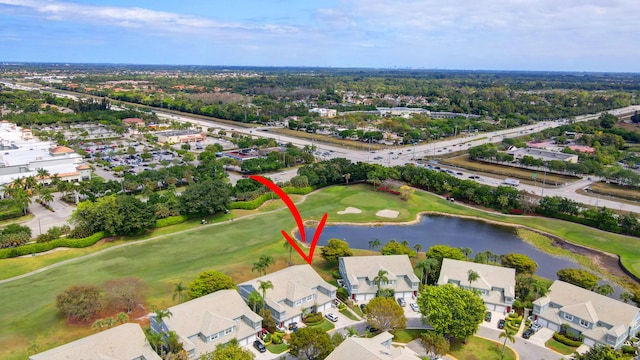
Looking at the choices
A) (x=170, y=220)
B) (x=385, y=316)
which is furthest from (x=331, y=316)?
(x=170, y=220)

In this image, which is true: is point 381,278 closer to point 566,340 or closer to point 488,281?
point 488,281

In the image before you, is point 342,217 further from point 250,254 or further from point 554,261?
point 554,261

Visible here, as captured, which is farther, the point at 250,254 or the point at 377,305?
the point at 250,254

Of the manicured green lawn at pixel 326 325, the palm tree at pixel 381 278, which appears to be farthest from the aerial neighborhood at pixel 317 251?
the manicured green lawn at pixel 326 325

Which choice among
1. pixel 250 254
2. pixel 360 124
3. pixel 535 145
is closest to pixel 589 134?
pixel 535 145

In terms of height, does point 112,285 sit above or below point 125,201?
below
